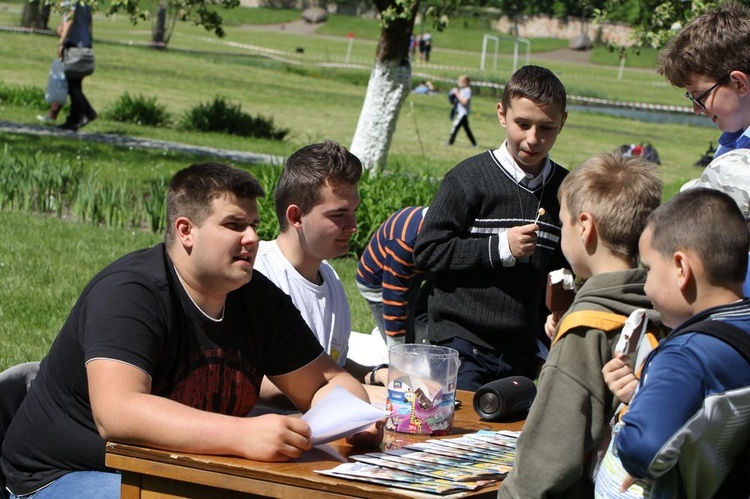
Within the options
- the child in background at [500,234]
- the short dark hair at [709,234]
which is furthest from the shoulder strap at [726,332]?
the child in background at [500,234]

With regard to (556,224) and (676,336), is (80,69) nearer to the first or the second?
(556,224)

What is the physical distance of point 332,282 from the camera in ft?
13.2

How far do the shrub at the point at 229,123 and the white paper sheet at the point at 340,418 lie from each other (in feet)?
58.3

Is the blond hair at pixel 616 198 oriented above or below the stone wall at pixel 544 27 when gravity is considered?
above

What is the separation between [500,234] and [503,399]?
994 mm

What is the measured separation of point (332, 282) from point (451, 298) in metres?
0.60

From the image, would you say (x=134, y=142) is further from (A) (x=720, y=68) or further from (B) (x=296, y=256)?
(A) (x=720, y=68)

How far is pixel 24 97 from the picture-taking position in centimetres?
2108

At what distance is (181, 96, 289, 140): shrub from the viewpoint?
20391mm

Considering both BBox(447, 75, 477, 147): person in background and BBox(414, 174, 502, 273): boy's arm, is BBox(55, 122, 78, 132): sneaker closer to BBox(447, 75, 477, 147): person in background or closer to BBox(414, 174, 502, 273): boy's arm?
BBox(447, 75, 477, 147): person in background

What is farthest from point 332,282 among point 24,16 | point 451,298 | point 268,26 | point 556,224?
point 268,26

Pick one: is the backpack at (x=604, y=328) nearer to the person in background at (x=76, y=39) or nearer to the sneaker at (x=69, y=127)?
the person in background at (x=76, y=39)

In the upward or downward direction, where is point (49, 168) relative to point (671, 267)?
downward

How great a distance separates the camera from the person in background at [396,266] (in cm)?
499
